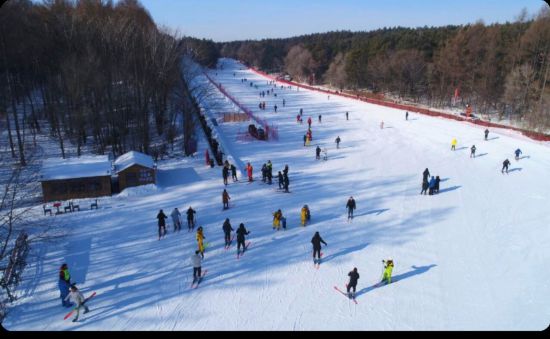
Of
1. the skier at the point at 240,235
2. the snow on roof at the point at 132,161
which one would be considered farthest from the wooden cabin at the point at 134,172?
the skier at the point at 240,235

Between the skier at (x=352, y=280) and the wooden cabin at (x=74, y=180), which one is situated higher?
the wooden cabin at (x=74, y=180)

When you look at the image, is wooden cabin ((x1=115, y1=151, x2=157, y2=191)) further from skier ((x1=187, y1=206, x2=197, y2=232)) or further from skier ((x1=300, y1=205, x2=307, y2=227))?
skier ((x1=300, y1=205, x2=307, y2=227))

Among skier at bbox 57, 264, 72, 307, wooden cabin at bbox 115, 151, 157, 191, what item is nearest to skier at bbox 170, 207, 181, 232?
skier at bbox 57, 264, 72, 307

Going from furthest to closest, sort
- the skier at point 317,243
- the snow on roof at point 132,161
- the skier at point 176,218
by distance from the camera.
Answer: the snow on roof at point 132,161, the skier at point 176,218, the skier at point 317,243

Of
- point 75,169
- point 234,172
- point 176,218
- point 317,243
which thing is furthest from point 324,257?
point 75,169

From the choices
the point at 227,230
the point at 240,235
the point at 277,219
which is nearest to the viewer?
the point at 240,235

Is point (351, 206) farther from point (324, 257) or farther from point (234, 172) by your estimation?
point (234, 172)

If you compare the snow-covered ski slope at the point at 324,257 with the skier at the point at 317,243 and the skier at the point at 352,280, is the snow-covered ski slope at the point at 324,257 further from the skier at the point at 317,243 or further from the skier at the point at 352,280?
the skier at the point at 317,243

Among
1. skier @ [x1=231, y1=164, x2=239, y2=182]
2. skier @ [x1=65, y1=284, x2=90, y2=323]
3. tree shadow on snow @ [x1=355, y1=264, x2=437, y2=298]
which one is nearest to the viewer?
skier @ [x1=65, y1=284, x2=90, y2=323]
